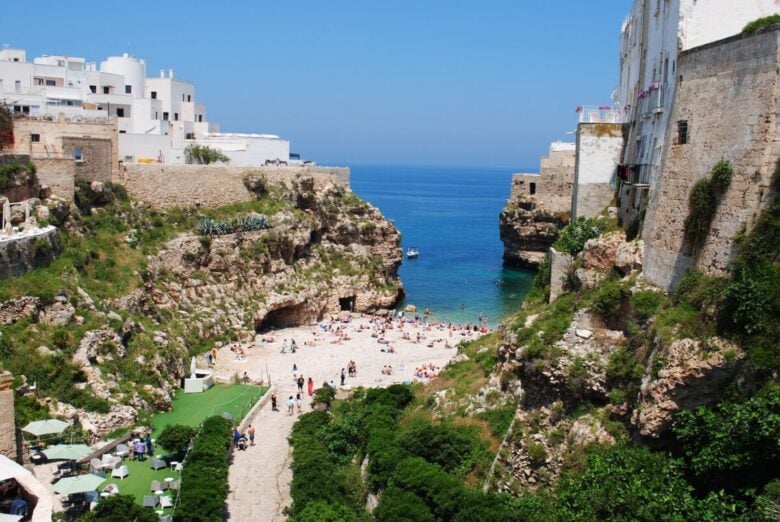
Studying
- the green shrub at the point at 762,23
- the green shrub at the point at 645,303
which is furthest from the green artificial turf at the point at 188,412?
the green shrub at the point at 762,23

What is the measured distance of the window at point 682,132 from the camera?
67.3ft

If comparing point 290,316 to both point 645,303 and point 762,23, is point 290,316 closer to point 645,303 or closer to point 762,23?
point 645,303

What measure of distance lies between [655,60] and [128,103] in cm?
3657

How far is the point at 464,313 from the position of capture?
51125mm


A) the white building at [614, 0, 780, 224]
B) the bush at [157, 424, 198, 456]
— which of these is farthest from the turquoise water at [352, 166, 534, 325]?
the bush at [157, 424, 198, 456]

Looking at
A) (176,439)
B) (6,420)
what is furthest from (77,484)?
(176,439)

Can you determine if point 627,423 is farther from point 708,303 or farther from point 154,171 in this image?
point 154,171

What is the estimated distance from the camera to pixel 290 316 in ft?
149

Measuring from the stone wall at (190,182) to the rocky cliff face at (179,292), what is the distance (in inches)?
30.2

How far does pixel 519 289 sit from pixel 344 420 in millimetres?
33527

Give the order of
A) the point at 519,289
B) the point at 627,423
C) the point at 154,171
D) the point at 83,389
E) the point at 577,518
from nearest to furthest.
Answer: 1. the point at 577,518
2. the point at 627,423
3. the point at 83,389
4. the point at 154,171
5. the point at 519,289

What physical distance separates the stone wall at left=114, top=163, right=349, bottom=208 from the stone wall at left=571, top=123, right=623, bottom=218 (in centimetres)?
2380

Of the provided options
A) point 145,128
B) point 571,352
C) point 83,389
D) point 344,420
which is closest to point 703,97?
point 571,352

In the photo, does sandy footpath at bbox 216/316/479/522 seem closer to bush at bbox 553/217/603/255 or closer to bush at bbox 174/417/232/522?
bush at bbox 174/417/232/522
